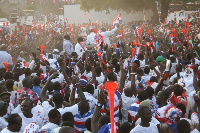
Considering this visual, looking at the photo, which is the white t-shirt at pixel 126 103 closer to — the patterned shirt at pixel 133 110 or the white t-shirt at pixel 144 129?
the patterned shirt at pixel 133 110

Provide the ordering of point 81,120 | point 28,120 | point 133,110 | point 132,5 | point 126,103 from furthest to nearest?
point 132,5, point 126,103, point 133,110, point 81,120, point 28,120

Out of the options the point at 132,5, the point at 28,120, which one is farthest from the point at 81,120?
the point at 132,5

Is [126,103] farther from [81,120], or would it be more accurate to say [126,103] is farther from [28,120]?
[28,120]

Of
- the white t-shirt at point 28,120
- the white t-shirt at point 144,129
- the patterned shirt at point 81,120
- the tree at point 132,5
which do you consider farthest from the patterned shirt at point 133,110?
the tree at point 132,5

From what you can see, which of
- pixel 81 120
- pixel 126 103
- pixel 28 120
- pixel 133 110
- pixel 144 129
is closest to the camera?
pixel 144 129

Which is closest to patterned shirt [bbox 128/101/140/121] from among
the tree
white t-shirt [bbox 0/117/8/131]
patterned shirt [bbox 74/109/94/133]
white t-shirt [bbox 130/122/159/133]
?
patterned shirt [bbox 74/109/94/133]

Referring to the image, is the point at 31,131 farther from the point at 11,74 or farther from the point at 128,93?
the point at 11,74

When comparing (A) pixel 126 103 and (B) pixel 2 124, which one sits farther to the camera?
(A) pixel 126 103

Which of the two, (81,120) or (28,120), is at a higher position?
(28,120)

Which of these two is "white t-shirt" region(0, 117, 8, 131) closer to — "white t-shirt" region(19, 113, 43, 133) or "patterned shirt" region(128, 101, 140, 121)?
"white t-shirt" region(19, 113, 43, 133)

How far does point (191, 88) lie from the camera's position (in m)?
7.00

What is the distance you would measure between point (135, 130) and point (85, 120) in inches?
44.8

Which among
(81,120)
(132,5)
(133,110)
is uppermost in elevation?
(132,5)

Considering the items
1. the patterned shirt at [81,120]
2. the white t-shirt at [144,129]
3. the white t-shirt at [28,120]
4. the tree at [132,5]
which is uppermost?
the tree at [132,5]
